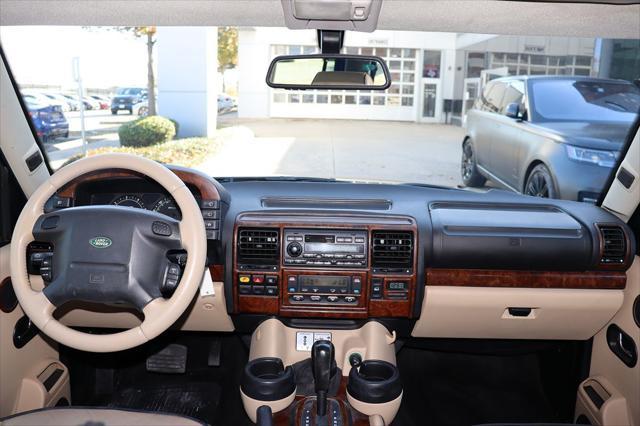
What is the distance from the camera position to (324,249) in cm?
281

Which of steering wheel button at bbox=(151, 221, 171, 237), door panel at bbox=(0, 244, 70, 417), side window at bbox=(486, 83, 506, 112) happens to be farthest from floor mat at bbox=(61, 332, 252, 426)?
side window at bbox=(486, 83, 506, 112)

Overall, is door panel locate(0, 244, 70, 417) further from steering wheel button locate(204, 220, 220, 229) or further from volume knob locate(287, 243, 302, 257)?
volume knob locate(287, 243, 302, 257)

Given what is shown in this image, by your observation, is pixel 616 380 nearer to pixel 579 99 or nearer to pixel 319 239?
pixel 319 239

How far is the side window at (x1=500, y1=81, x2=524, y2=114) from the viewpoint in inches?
284

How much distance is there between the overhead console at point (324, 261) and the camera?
2795 millimetres

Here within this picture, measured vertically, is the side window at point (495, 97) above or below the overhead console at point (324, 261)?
above

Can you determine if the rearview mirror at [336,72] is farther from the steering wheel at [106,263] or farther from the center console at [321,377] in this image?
the center console at [321,377]

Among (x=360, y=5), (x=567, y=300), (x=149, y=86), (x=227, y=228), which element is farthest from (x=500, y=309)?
(x=149, y=86)

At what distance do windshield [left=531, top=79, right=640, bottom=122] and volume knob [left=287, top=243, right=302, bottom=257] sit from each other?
4.46 m

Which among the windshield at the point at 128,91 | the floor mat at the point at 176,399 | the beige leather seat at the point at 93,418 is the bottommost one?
the floor mat at the point at 176,399

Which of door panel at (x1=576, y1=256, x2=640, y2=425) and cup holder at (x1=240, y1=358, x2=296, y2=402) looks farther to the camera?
door panel at (x1=576, y1=256, x2=640, y2=425)

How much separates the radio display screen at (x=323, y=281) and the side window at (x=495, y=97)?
5654 millimetres

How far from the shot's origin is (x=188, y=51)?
48.9 feet

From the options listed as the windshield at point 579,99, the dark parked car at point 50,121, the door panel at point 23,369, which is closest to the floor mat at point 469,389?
the door panel at point 23,369
